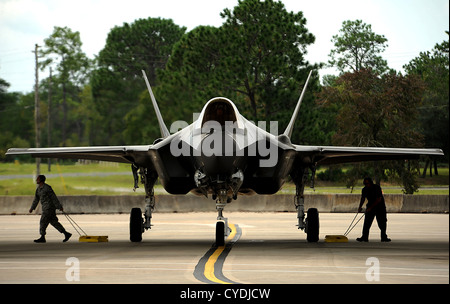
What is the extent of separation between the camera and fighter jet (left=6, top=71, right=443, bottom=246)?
1428cm

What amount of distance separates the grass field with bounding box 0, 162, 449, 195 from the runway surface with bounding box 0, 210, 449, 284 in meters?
23.9

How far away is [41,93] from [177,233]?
101117 mm

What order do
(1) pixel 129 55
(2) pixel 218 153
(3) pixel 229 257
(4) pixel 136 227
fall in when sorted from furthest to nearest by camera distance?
(1) pixel 129 55 < (4) pixel 136 227 < (2) pixel 218 153 < (3) pixel 229 257

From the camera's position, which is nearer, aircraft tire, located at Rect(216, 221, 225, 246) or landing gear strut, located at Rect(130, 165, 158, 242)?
aircraft tire, located at Rect(216, 221, 225, 246)

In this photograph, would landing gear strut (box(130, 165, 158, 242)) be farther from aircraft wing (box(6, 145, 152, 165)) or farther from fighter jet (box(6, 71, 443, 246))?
aircraft wing (box(6, 145, 152, 165))

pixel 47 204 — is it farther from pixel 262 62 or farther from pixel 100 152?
pixel 262 62

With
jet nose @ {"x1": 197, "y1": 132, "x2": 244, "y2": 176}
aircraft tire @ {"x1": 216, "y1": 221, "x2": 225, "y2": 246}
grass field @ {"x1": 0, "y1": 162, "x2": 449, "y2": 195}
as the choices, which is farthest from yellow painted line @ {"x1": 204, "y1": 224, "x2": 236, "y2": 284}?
grass field @ {"x1": 0, "y1": 162, "x2": 449, "y2": 195}

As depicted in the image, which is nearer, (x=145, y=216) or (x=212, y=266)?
(x=212, y=266)

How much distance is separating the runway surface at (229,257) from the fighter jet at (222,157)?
118 centimetres

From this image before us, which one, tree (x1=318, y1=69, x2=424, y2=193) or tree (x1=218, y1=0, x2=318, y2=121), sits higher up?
tree (x1=218, y1=0, x2=318, y2=121)

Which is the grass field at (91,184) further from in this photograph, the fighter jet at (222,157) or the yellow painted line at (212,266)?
the yellow painted line at (212,266)

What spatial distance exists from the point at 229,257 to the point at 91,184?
46.3 metres

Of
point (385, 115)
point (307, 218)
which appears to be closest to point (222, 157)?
point (307, 218)

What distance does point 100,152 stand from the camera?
58.6 feet
